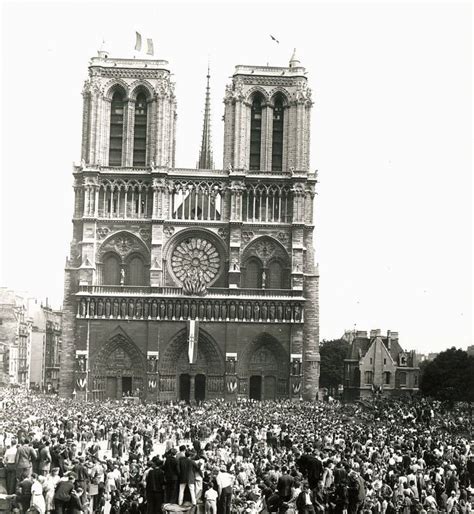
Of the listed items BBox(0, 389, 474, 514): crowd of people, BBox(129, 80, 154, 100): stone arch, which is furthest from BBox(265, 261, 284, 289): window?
BBox(0, 389, 474, 514): crowd of people

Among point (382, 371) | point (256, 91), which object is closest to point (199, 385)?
point (256, 91)

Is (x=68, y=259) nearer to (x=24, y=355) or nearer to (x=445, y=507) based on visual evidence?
(x=24, y=355)

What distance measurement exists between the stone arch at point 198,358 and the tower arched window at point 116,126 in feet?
50.6

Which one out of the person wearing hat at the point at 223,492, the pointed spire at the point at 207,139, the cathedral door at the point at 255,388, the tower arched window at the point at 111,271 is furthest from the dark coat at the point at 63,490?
the pointed spire at the point at 207,139

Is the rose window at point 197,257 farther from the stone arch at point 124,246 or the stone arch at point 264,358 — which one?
the stone arch at point 264,358

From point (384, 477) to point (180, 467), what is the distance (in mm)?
8445

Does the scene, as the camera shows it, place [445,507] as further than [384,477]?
No

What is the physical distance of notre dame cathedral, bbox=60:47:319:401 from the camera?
7100 centimetres

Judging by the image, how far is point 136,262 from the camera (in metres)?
73.3

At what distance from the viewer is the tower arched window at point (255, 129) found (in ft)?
248

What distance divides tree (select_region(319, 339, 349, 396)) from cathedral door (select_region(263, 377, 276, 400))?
35.6m

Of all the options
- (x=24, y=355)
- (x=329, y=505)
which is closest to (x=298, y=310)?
(x=24, y=355)

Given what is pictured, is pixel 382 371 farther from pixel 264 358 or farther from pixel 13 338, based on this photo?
pixel 13 338

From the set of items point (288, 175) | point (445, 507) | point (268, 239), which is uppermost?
point (288, 175)
